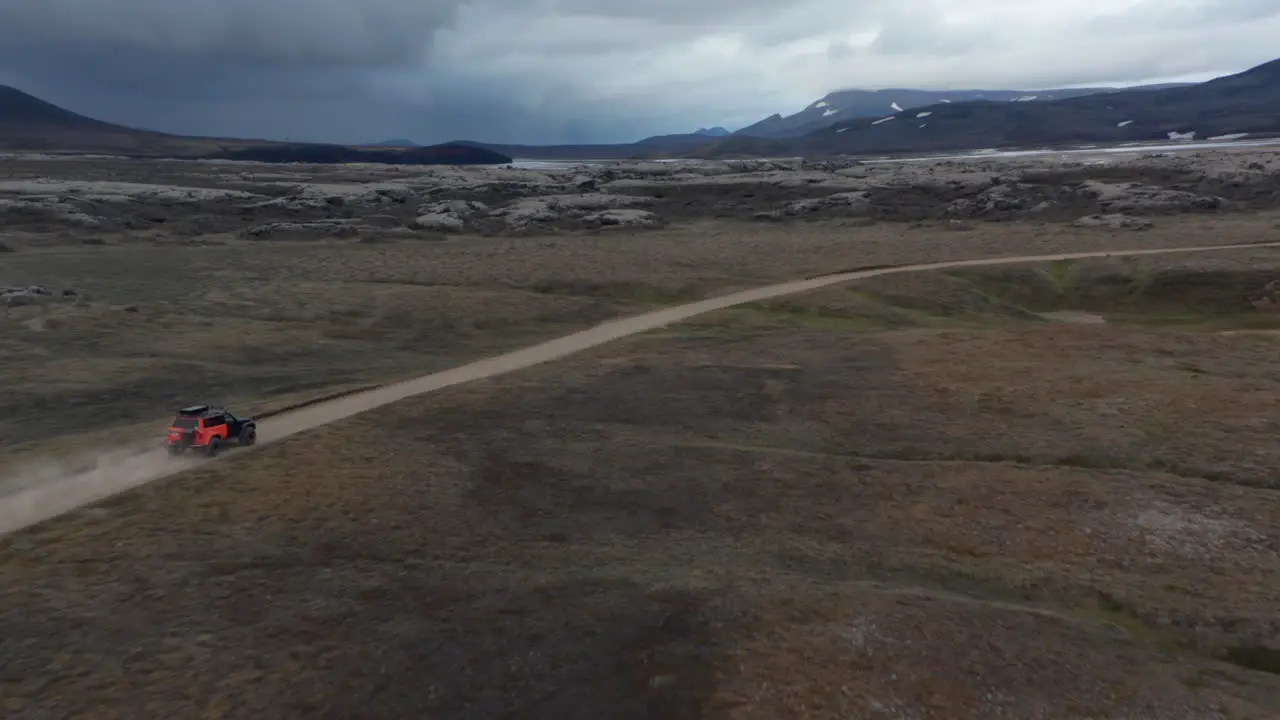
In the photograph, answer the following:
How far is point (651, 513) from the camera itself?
29.0m

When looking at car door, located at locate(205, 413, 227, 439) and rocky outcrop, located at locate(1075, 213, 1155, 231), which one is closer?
car door, located at locate(205, 413, 227, 439)

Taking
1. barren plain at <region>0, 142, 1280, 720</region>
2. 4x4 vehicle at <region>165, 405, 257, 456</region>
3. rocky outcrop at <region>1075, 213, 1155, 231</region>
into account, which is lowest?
rocky outcrop at <region>1075, 213, 1155, 231</region>

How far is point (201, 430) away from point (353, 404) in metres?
8.30

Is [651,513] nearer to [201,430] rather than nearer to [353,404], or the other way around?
[201,430]

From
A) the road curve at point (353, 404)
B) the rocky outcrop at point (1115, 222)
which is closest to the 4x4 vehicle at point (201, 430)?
the road curve at point (353, 404)

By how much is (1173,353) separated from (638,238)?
65066 millimetres

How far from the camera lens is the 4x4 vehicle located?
1242 inches

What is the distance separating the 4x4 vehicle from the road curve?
0.71 meters

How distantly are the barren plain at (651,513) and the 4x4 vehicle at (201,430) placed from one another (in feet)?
2.58

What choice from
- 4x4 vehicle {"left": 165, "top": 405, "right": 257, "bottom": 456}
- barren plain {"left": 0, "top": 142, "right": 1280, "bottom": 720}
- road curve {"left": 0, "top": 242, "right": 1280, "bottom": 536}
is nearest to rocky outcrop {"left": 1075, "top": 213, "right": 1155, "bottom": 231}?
barren plain {"left": 0, "top": 142, "right": 1280, "bottom": 720}

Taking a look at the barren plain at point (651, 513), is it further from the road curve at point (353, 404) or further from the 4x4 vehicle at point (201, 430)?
the road curve at point (353, 404)

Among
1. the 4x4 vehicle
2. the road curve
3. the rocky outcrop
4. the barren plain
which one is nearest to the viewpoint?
the barren plain

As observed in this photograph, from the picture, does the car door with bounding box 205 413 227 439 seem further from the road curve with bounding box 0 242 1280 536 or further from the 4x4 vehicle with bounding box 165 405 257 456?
the road curve with bounding box 0 242 1280 536

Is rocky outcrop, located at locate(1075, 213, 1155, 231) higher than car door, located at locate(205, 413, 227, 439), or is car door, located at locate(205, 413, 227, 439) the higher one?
car door, located at locate(205, 413, 227, 439)
